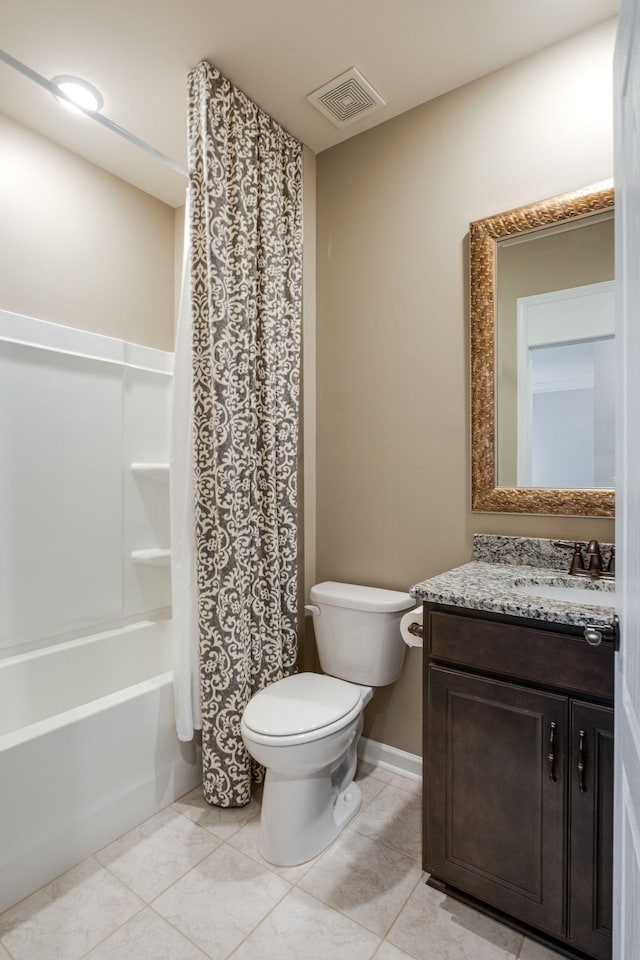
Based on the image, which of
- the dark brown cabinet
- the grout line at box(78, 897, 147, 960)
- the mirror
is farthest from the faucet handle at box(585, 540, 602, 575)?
the grout line at box(78, 897, 147, 960)

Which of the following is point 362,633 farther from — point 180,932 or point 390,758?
point 180,932

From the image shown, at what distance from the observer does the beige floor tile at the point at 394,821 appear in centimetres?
170

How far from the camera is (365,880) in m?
1.54

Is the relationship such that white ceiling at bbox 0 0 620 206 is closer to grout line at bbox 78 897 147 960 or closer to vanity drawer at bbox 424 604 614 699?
vanity drawer at bbox 424 604 614 699

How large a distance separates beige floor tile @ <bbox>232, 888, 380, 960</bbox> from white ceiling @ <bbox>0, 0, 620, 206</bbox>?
2.65 m

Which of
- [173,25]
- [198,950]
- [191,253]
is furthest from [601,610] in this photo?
[173,25]

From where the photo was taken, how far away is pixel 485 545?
A: 1.84 m

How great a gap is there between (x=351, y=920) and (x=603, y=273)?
80.0 inches

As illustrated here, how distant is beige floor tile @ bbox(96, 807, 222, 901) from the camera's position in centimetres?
153

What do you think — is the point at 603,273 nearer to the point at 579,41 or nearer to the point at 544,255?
the point at 544,255

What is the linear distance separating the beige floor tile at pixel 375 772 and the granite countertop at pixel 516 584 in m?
0.97

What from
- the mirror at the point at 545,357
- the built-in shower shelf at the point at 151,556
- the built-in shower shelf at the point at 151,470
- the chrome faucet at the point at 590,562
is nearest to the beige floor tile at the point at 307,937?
the chrome faucet at the point at 590,562

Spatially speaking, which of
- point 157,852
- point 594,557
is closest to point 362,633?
point 594,557

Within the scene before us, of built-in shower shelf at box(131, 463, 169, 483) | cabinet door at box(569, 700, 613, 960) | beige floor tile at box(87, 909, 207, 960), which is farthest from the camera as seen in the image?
built-in shower shelf at box(131, 463, 169, 483)
